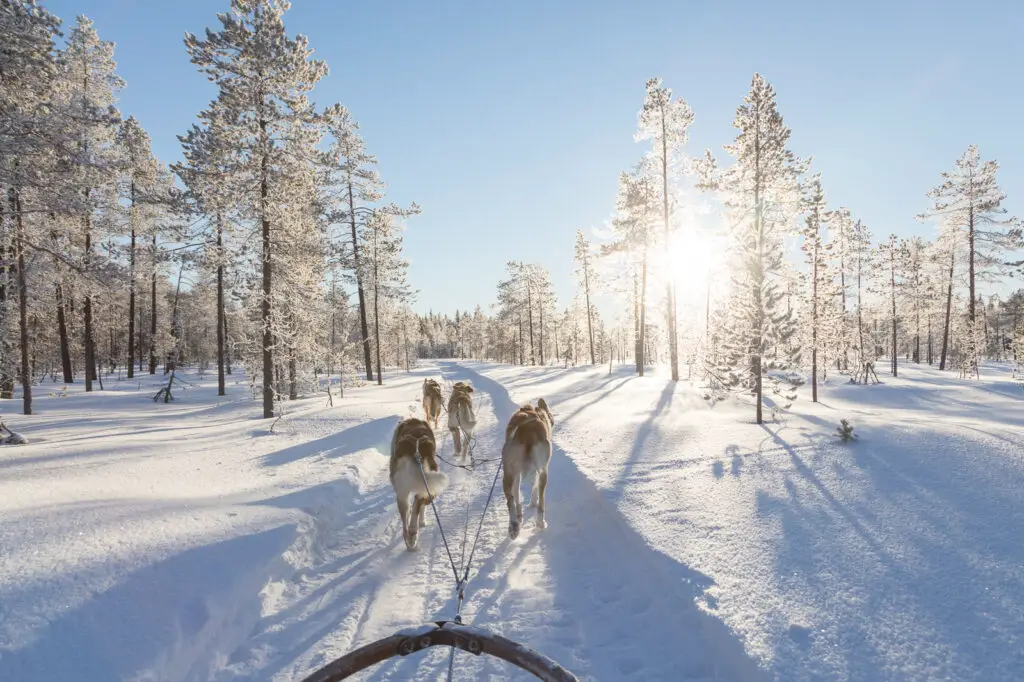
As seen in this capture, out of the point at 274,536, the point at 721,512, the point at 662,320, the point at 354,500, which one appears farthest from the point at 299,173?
the point at 662,320

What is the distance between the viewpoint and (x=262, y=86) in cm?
1464

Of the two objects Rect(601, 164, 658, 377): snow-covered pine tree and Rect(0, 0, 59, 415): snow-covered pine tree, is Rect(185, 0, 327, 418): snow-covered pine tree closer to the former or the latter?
Rect(0, 0, 59, 415): snow-covered pine tree

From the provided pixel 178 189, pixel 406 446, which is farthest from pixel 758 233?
pixel 178 189

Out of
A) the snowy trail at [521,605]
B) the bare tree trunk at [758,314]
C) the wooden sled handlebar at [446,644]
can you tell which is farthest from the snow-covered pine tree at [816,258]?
the wooden sled handlebar at [446,644]

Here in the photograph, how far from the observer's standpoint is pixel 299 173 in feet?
49.0

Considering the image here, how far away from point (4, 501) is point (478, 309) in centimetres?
10613

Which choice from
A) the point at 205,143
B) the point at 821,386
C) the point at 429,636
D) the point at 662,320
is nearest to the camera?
the point at 429,636

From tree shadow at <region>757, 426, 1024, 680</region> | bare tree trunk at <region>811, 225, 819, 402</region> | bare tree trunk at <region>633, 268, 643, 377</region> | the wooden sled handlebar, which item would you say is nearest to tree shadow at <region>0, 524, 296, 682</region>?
the wooden sled handlebar

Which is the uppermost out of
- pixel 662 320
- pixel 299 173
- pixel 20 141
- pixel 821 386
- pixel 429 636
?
pixel 299 173

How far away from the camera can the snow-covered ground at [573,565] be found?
3332mm

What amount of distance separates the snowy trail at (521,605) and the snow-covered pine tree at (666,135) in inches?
823

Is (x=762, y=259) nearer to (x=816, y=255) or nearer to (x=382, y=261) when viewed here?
(x=816, y=255)

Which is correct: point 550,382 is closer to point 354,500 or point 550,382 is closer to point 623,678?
point 354,500

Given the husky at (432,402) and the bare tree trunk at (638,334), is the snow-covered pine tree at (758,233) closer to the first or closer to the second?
the husky at (432,402)
